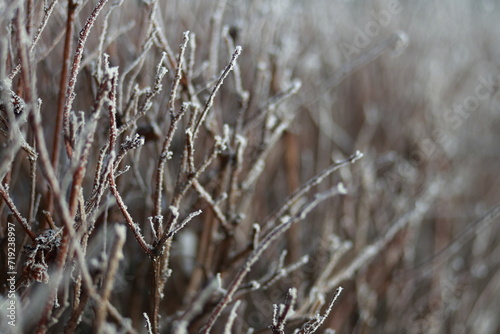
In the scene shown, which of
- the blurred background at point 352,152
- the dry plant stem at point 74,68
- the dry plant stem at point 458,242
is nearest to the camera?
the dry plant stem at point 74,68

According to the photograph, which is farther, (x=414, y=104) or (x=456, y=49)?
(x=456, y=49)

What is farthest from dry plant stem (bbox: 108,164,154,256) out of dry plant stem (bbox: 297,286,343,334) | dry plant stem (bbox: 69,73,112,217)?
dry plant stem (bbox: 297,286,343,334)

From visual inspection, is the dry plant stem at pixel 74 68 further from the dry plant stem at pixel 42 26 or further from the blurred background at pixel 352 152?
the blurred background at pixel 352 152

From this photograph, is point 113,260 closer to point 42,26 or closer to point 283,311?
point 283,311

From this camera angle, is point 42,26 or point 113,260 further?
point 42,26

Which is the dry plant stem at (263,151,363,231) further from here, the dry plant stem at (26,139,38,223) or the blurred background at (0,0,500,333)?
the dry plant stem at (26,139,38,223)

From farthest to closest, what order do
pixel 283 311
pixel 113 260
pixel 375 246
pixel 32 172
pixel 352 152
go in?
pixel 352 152, pixel 375 246, pixel 32 172, pixel 283 311, pixel 113 260

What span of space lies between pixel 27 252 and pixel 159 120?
52cm

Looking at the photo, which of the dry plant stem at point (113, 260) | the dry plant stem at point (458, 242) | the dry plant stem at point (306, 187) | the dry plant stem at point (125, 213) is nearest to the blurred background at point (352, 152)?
the dry plant stem at point (458, 242)

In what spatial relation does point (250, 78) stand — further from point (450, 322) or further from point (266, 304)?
point (450, 322)

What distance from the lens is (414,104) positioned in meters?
2.77

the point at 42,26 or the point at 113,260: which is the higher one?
the point at 42,26

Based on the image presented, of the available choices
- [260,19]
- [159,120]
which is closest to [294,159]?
[260,19]

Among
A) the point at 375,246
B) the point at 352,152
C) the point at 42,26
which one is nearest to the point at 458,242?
→ the point at 375,246
